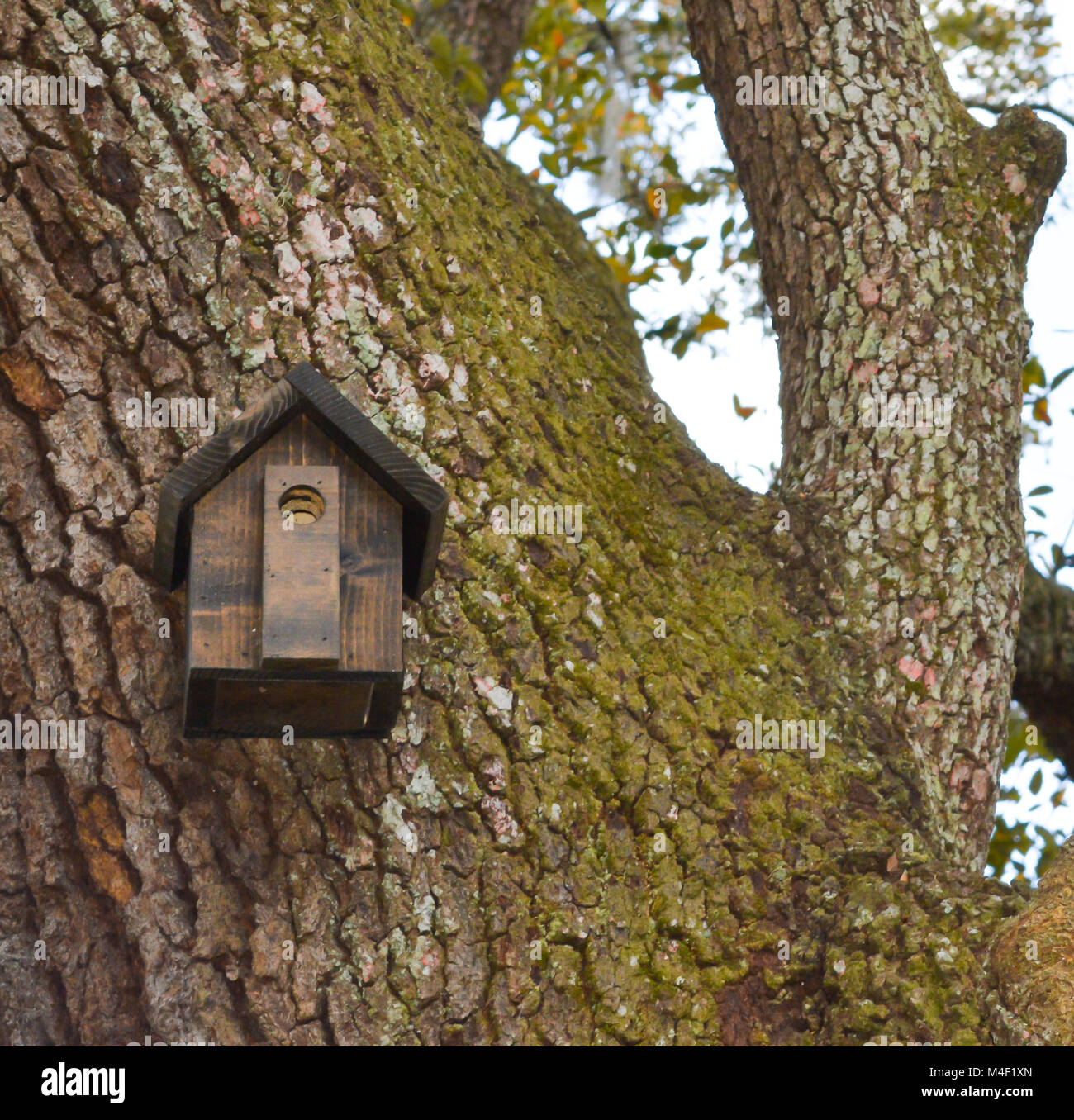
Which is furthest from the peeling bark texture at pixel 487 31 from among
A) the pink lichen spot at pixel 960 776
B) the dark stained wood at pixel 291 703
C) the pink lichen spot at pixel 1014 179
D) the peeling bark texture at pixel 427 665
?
the dark stained wood at pixel 291 703

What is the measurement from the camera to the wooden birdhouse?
1.85 metres

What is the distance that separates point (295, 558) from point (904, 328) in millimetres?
1758

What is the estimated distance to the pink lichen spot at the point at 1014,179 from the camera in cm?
316

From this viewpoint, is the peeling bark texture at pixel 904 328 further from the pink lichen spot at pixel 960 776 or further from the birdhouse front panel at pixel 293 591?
the birdhouse front panel at pixel 293 591

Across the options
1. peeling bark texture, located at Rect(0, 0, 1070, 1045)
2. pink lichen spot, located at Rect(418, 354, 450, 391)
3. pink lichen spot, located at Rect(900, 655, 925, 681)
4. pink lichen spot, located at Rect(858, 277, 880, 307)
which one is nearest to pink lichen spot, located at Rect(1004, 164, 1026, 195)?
pink lichen spot, located at Rect(858, 277, 880, 307)

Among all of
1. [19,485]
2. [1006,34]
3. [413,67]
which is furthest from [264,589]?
[1006,34]

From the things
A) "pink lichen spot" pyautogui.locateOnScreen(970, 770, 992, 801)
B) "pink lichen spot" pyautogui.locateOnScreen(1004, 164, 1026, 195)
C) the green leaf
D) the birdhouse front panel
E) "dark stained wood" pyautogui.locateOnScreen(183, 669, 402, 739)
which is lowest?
"pink lichen spot" pyautogui.locateOnScreen(970, 770, 992, 801)

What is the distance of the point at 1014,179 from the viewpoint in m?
3.17

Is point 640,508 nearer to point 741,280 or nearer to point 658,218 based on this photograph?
point 658,218

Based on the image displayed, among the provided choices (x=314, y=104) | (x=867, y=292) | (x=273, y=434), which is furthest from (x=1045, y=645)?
(x=273, y=434)

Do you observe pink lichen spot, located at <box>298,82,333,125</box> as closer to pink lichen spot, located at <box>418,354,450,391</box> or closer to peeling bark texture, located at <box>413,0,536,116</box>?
pink lichen spot, located at <box>418,354,450,391</box>

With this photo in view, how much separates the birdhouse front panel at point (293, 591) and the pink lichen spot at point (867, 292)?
153cm
